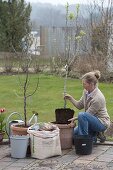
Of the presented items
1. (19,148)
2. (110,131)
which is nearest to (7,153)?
(19,148)

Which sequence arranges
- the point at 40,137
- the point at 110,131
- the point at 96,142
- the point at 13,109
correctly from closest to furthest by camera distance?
the point at 40,137 → the point at 96,142 → the point at 110,131 → the point at 13,109

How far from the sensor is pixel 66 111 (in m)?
6.88

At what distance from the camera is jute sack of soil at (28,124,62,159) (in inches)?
239

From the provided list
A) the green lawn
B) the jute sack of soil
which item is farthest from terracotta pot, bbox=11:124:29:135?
the green lawn

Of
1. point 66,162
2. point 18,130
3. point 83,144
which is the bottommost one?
point 66,162

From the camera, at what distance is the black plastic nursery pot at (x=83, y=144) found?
6230 millimetres

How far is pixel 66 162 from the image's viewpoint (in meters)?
5.96

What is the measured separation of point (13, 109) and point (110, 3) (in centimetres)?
669

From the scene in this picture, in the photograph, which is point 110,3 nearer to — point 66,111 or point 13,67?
point 13,67

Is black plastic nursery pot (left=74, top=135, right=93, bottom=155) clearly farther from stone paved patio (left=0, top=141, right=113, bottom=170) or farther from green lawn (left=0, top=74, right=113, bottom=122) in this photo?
green lawn (left=0, top=74, right=113, bottom=122)

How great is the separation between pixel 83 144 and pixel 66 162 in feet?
1.33

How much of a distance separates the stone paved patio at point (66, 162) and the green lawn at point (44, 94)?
2.56m

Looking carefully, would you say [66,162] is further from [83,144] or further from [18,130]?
[18,130]

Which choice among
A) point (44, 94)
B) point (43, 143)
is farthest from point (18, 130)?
point (44, 94)
